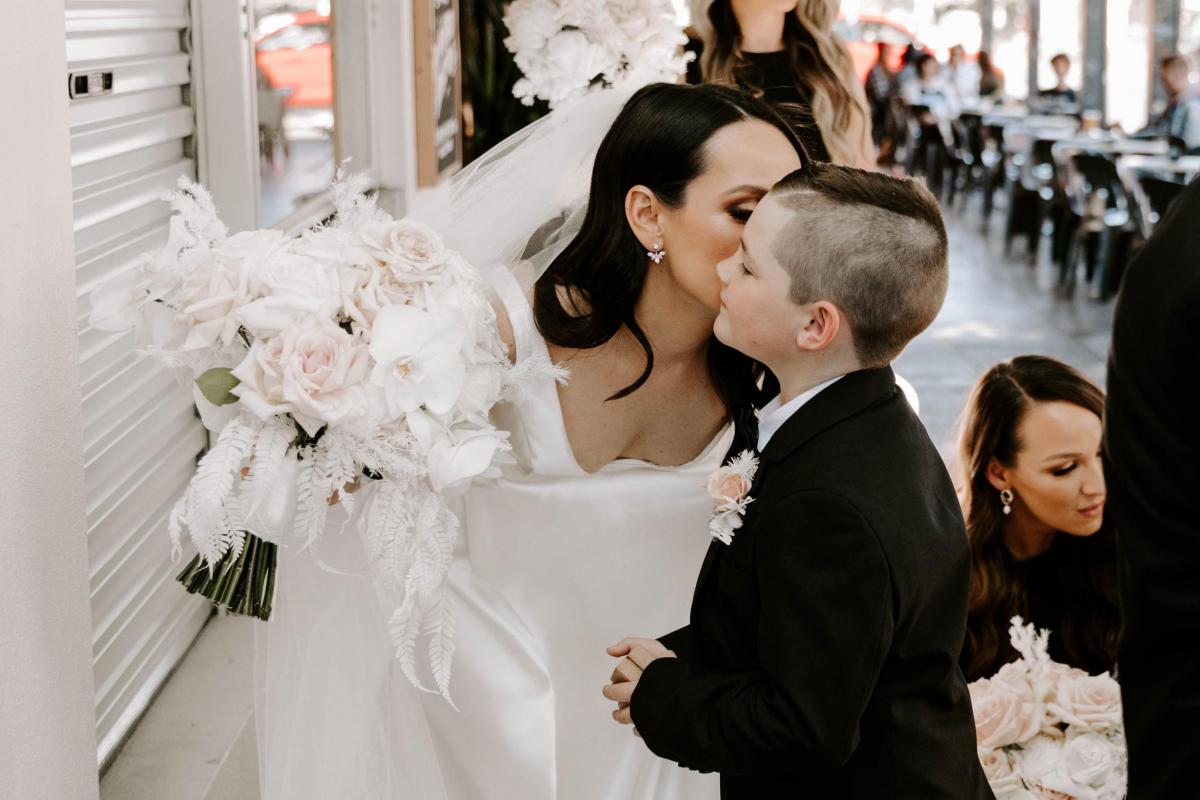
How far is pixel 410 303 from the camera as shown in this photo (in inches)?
70.0

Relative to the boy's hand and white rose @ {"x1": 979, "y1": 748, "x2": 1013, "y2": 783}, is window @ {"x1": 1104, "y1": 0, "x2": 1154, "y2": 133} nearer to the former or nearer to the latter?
white rose @ {"x1": 979, "y1": 748, "x2": 1013, "y2": 783}

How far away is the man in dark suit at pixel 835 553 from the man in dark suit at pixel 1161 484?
0.43 meters

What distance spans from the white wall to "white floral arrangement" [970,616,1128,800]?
4.32ft

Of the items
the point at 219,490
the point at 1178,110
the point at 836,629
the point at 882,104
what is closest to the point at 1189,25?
the point at 882,104

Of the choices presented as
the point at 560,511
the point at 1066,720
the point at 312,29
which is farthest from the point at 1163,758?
the point at 312,29

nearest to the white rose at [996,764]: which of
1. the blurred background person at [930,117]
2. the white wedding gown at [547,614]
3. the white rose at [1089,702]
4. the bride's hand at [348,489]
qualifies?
the white rose at [1089,702]

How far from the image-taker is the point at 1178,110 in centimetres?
1049

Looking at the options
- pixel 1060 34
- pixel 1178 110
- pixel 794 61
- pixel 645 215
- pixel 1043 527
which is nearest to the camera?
pixel 645 215

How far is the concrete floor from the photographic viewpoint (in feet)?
8.89

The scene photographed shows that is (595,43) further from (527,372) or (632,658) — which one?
(632,658)

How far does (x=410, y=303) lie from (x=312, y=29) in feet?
10.3

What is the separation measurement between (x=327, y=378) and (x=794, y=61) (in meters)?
2.42

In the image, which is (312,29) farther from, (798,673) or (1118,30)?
(1118,30)

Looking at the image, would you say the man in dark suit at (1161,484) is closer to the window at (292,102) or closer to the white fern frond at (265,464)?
the white fern frond at (265,464)
